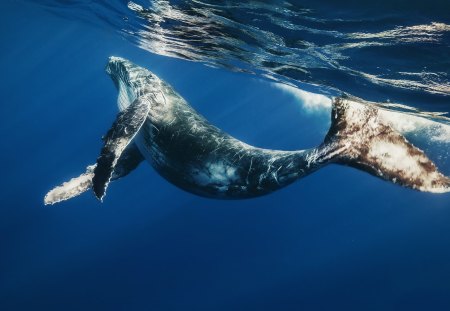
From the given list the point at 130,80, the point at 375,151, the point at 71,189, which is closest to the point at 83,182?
the point at 71,189

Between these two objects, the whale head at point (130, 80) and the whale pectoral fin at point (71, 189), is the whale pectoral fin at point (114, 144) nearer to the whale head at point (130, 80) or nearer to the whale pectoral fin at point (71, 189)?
the whale head at point (130, 80)

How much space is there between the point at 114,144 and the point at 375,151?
4117mm

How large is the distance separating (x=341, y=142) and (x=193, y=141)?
110 inches

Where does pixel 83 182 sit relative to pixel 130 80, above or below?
below

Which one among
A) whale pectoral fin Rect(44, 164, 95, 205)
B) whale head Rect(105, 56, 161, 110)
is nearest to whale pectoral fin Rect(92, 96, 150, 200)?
whale head Rect(105, 56, 161, 110)

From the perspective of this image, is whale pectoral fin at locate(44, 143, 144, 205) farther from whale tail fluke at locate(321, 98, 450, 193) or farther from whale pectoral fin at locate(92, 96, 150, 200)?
whale tail fluke at locate(321, 98, 450, 193)

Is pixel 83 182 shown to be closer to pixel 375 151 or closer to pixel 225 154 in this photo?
pixel 225 154

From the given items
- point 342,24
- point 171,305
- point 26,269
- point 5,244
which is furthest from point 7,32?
point 342,24

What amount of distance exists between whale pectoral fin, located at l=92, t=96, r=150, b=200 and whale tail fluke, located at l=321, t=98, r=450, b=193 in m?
3.32

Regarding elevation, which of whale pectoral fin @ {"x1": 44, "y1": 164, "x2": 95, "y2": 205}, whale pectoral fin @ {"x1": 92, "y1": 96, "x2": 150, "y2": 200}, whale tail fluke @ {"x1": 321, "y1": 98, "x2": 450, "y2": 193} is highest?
whale tail fluke @ {"x1": 321, "y1": 98, "x2": 450, "y2": 193}

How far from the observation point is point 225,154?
6312mm

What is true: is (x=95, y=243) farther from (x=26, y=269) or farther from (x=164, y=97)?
(x=164, y=97)

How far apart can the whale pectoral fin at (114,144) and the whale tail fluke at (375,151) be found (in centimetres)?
332

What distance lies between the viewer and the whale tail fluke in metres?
4.79
